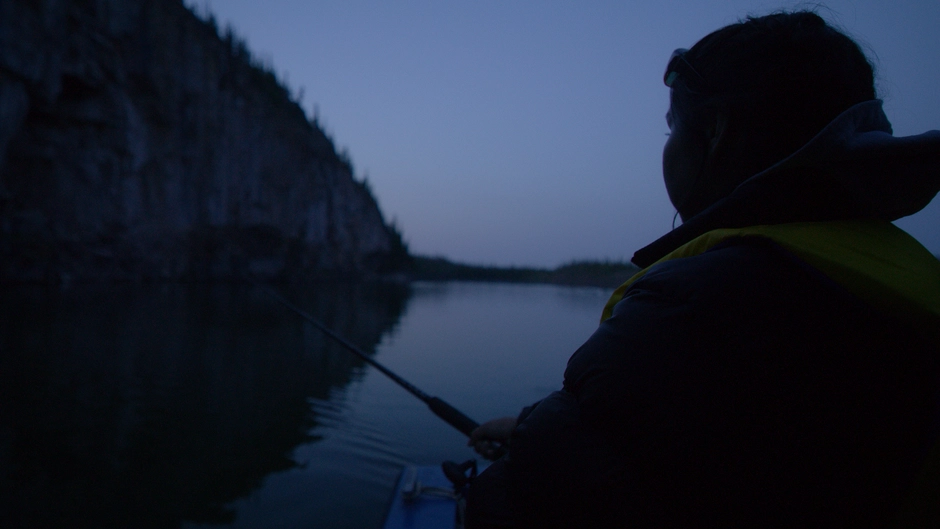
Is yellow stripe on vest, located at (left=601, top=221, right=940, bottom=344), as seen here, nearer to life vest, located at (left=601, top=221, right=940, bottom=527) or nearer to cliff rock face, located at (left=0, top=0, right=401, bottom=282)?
life vest, located at (left=601, top=221, right=940, bottom=527)

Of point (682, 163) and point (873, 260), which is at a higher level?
point (682, 163)

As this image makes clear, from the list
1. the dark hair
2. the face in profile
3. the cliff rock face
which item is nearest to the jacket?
the dark hair

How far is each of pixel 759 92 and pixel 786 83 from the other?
1.5 inches

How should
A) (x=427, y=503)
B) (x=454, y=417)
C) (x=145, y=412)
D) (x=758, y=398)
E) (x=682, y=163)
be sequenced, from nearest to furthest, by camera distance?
1. (x=758, y=398)
2. (x=682, y=163)
3. (x=454, y=417)
4. (x=427, y=503)
5. (x=145, y=412)

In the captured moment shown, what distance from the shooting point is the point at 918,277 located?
25.1 inches

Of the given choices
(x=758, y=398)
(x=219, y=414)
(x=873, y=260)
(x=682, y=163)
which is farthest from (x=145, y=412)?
(x=873, y=260)

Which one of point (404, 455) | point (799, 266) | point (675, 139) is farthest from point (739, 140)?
point (404, 455)

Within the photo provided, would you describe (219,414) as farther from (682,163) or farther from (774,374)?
(774,374)

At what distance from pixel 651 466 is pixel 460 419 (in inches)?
73.2

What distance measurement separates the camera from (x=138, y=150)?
60.4ft

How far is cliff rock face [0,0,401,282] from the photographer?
1384cm

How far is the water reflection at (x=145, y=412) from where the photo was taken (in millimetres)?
3206

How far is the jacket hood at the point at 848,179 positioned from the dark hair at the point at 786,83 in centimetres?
7

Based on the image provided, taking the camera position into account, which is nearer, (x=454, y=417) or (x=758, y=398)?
(x=758, y=398)
